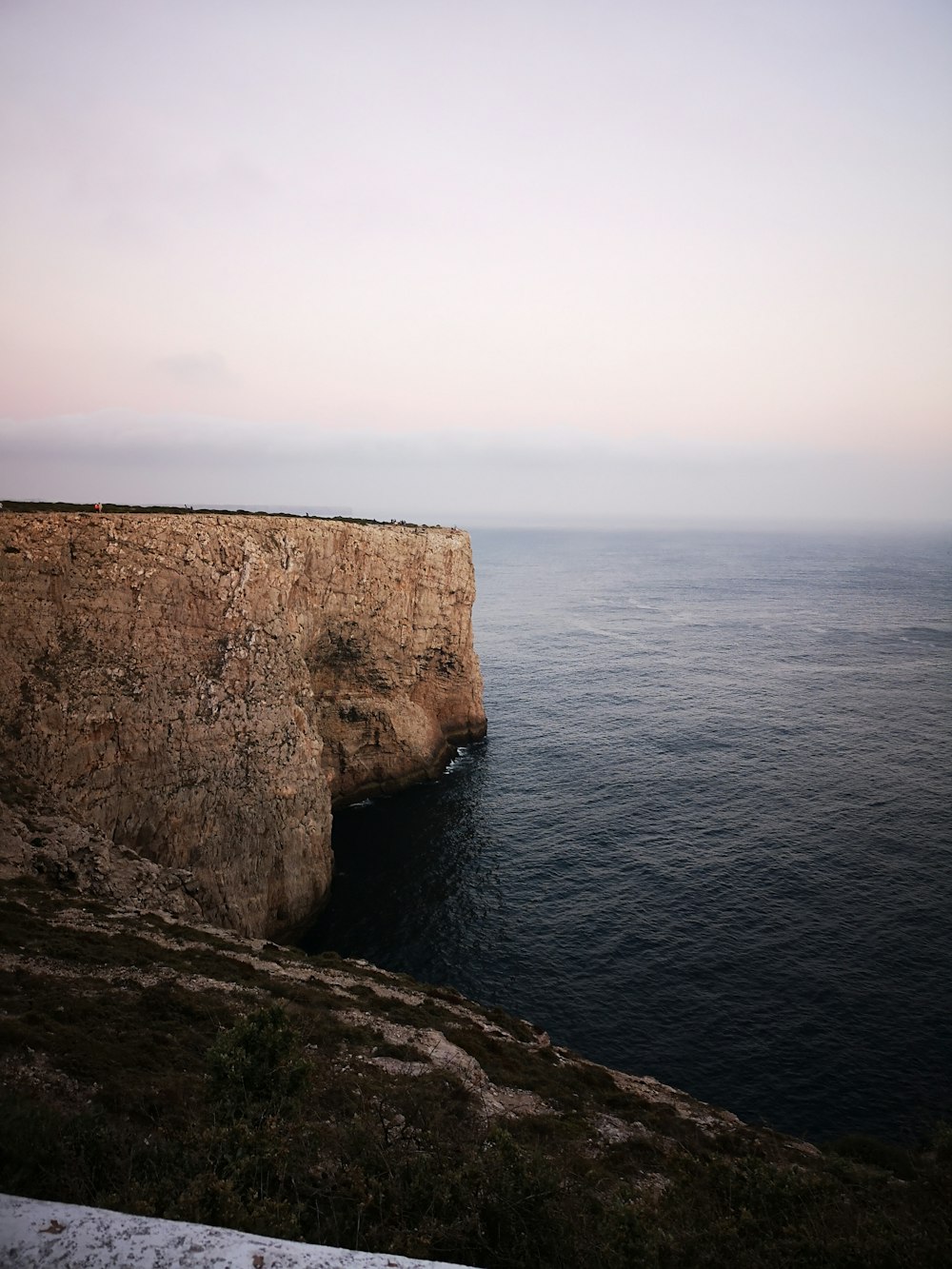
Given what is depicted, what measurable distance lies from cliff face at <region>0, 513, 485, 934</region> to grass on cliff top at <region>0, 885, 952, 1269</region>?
34.1ft

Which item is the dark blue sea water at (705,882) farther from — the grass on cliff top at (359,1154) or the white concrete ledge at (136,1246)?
the white concrete ledge at (136,1246)

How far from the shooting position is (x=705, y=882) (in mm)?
41750

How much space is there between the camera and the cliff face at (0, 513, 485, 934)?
32.1m

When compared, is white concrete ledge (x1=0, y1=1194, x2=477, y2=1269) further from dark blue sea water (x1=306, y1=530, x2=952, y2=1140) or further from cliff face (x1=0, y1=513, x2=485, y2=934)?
cliff face (x1=0, y1=513, x2=485, y2=934)

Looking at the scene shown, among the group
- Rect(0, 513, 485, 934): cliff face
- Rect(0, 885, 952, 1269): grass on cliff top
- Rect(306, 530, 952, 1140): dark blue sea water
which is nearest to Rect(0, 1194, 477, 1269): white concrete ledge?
Rect(0, 885, 952, 1269): grass on cliff top

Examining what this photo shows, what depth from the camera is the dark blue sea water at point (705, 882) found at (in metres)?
29.8

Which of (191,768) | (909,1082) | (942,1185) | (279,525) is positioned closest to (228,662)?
(191,768)

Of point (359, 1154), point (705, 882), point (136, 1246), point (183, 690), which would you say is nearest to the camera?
point (136, 1246)

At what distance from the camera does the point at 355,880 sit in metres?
44.4

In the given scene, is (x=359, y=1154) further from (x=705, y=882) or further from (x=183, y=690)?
(x=705, y=882)

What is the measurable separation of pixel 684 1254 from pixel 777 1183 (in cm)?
301

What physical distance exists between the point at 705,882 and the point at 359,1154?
3297cm

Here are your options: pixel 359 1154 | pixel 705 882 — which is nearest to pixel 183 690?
pixel 359 1154

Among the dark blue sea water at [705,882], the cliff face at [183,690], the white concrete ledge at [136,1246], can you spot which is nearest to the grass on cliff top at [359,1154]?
the white concrete ledge at [136,1246]
